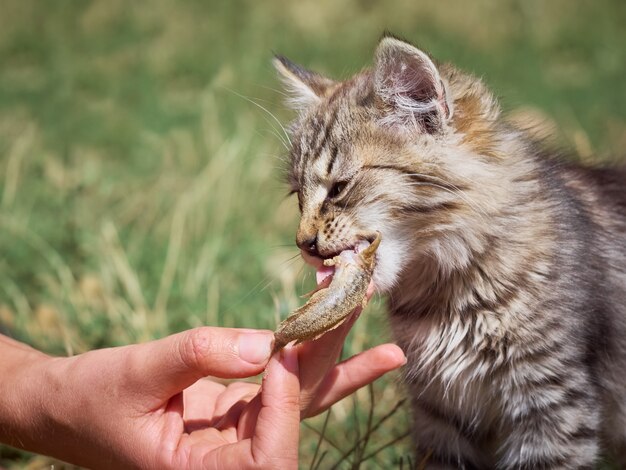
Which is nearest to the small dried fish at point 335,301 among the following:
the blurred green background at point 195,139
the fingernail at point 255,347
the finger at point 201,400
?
the fingernail at point 255,347

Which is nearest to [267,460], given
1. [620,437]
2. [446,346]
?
[446,346]

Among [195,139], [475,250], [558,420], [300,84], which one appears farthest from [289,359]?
[195,139]

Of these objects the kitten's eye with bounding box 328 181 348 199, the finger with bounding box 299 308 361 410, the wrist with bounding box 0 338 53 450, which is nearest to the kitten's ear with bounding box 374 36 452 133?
the kitten's eye with bounding box 328 181 348 199

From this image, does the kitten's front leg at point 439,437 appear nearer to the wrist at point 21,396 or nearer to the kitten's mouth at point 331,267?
the kitten's mouth at point 331,267

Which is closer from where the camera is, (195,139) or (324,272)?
(324,272)

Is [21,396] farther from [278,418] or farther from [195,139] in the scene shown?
[195,139]

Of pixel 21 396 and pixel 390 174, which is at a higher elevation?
pixel 390 174
